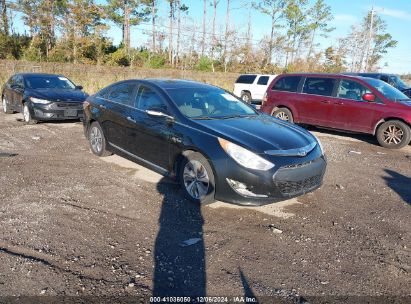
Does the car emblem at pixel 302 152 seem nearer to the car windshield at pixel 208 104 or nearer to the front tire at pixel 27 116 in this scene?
the car windshield at pixel 208 104

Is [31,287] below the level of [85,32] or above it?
below

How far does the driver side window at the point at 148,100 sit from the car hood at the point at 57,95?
16.9 ft

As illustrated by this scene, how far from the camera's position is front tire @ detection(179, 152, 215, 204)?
4.37m

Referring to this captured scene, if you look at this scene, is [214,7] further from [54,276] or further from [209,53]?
[54,276]

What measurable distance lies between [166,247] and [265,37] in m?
46.0

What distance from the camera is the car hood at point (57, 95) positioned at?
32.2 ft

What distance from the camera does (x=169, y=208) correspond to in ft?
14.7

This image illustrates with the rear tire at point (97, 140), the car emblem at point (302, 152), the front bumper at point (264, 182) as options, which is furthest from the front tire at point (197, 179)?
the rear tire at point (97, 140)

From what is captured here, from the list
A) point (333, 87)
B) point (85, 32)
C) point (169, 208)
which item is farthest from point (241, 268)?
point (85, 32)

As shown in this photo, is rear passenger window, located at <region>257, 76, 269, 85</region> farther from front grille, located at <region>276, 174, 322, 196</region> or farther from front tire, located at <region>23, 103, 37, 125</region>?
front grille, located at <region>276, 174, 322, 196</region>

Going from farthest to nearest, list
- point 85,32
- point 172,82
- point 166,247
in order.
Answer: point 85,32 → point 172,82 → point 166,247

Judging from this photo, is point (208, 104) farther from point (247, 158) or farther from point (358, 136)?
point (358, 136)

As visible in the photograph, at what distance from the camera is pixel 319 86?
988 cm

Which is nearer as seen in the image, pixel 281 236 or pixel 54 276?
pixel 54 276
